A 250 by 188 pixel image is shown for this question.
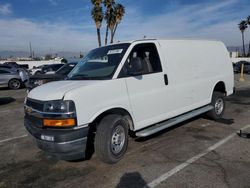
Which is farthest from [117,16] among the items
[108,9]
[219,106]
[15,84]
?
[219,106]

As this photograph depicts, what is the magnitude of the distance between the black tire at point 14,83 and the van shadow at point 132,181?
588 inches

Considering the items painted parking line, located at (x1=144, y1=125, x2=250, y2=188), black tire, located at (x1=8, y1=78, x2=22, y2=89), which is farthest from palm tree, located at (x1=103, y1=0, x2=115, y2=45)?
painted parking line, located at (x1=144, y1=125, x2=250, y2=188)

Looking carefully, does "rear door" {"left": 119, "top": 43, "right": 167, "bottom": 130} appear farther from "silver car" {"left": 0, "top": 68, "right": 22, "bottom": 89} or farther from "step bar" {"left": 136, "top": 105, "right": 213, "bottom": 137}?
"silver car" {"left": 0, "top": 68, "right": 22, "bottom": 89}

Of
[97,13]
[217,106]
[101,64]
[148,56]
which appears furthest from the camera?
[97,13]

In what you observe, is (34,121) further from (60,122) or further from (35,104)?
(60,122)

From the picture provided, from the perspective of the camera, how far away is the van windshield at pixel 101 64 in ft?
13.9

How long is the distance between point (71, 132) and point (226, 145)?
123 inches

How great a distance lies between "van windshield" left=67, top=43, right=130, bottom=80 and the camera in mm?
4234

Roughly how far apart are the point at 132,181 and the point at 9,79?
15217mm

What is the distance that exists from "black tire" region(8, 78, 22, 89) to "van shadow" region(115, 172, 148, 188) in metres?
14.9

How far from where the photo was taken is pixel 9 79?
1627 cm

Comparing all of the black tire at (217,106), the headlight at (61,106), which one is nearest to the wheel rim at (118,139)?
the headlight at (61,106)

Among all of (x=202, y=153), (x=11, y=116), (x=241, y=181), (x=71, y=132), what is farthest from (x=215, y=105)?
(x=11, y=116)

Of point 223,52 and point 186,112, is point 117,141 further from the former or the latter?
point 223,52
